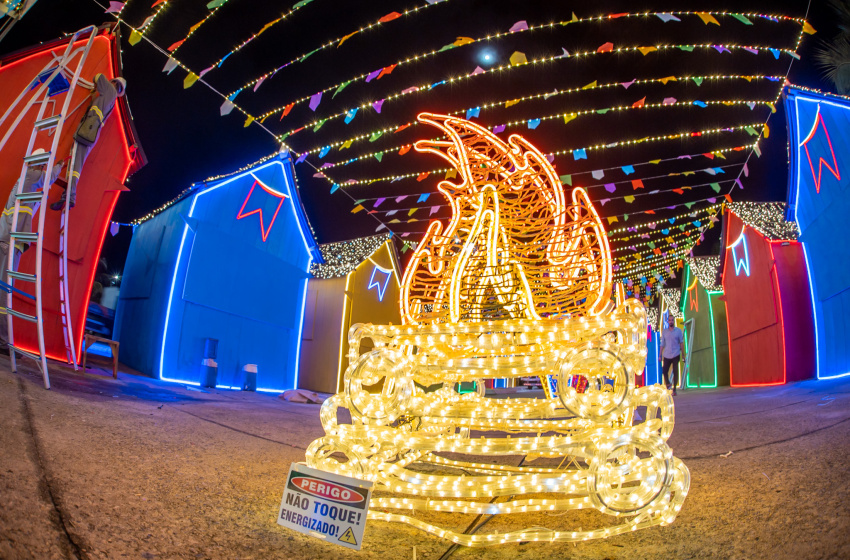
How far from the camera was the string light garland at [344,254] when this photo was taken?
36.4 ft

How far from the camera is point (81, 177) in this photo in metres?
5.41

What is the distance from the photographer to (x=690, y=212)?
9539mm

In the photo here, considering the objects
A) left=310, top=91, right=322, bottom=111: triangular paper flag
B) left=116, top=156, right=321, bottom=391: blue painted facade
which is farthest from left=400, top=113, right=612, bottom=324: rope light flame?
left=116, top=156, right=321, bottom=391: blue painted facade

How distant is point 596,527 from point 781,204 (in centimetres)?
944

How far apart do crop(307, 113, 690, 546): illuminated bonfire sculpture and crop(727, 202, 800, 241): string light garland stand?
7782 millimetres

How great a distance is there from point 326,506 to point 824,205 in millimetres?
9142

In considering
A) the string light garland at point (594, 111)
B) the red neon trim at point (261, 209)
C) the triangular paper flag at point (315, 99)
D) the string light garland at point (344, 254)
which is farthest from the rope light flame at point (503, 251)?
the string light garland at point (344, 254)

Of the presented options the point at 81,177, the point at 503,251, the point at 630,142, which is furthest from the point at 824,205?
the point at 81,177

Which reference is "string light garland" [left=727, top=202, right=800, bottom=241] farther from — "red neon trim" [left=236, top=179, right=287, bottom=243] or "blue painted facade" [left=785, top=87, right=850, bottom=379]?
"red neon trim" [left=236, top=179, right=287, bottom=243]

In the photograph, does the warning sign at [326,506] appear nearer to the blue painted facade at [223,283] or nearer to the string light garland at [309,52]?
the string light garland at [309,52]

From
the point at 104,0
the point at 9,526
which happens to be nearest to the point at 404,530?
the point at 9,526

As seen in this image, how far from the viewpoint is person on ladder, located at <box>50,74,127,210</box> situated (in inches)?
150

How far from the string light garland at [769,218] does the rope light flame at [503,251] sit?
772cm

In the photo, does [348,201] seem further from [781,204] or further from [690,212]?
[781,204]
